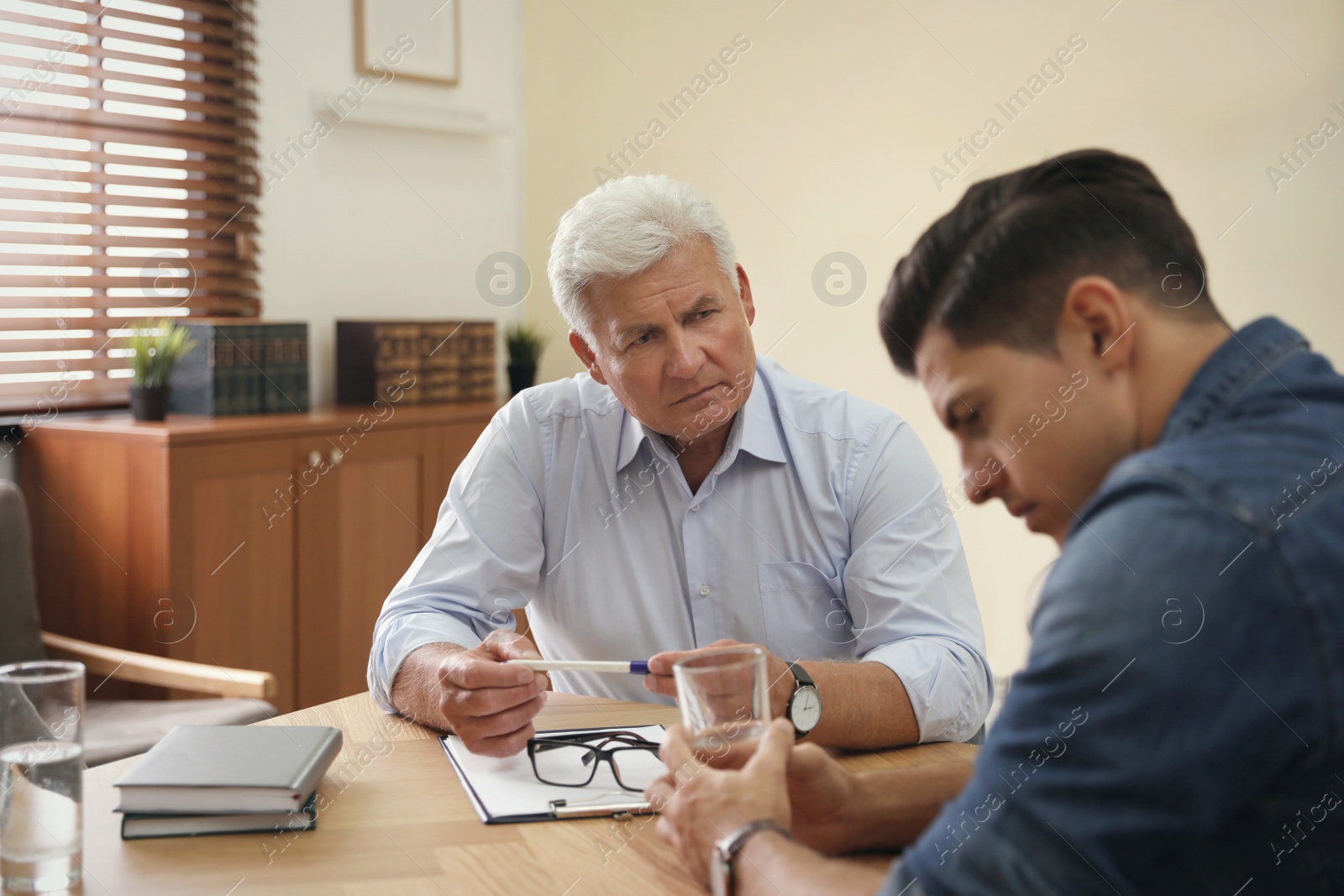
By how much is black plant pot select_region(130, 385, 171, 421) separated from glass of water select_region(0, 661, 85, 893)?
202cm

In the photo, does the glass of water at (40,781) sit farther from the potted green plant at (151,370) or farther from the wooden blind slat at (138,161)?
the wooden blind slat at (138,161)

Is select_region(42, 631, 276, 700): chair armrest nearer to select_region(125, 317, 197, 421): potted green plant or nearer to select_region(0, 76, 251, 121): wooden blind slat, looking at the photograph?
select_region(125, 317, 197, 421): potted green plant

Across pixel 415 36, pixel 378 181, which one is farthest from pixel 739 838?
pixel 415 36

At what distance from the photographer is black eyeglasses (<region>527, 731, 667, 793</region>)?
131 cm

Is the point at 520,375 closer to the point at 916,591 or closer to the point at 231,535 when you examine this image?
the point at 231,535

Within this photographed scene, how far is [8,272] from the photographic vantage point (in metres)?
2.96

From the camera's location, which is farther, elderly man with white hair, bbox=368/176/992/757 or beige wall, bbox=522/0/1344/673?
beige wall, bbox=522/0/1344/673

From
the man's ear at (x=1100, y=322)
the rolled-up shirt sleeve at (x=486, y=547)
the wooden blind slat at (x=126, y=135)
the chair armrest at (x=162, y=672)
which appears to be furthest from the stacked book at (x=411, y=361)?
the man's ear at (x=1100, y=322)

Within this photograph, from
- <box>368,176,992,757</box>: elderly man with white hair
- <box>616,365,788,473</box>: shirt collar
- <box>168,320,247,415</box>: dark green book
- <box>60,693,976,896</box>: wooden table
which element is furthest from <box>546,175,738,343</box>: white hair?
<box>168,320,247,415</box>: dark green book

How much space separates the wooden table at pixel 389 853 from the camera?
41.4 inches

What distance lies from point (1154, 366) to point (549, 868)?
0.72 m

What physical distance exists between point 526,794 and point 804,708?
0.37m

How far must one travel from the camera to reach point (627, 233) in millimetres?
1800

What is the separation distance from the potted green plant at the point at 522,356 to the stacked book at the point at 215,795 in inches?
109
